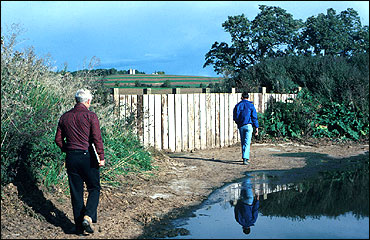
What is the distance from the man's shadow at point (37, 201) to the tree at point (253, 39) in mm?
38546

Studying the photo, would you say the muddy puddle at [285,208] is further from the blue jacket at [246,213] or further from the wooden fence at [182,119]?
the wooden fence at [182,119]

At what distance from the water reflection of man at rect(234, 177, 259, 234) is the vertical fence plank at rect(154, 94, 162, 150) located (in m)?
4.21

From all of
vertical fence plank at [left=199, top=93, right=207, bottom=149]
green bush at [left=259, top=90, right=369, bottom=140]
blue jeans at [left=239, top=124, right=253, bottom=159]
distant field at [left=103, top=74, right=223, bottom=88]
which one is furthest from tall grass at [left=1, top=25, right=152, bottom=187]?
distant field at [left=103, top=74, right=223, bottom=88]

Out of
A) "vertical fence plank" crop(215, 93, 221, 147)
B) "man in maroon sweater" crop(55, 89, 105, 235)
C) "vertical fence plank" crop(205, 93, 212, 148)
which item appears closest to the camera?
"man in maroon sweater" crop(55, 89, 105, 235)

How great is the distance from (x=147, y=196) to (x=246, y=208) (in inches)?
70.3

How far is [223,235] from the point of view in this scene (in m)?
5.72

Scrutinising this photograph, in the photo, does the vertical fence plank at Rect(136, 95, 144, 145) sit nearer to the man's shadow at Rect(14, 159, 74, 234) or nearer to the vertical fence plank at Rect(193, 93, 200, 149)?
the vertical fence plank at Rect(193, 93, 200, 149)

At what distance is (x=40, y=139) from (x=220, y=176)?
4.24 m

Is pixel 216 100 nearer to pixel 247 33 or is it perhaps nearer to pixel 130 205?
pixel 130 205

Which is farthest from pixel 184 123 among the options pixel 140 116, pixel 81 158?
pixel 81 158

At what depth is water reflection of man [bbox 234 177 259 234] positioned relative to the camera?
Answer: 6277 mm

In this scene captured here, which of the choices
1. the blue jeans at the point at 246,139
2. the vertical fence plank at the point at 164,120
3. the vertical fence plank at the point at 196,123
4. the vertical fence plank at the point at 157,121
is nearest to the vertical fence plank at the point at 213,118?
the vertical fence plank at the point at 196,123

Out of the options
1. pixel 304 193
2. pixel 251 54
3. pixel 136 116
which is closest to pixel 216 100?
pixel 136 116

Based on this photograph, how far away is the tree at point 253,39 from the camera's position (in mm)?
45281
